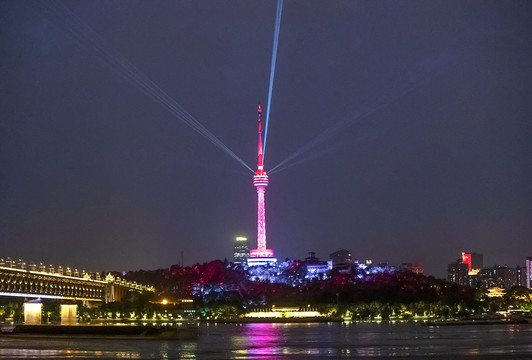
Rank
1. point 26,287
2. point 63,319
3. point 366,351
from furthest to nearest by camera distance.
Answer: point 26,287
point 63,319
point 366,351

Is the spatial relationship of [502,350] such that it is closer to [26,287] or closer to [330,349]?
[330,349]

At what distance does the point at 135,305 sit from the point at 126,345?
404ft

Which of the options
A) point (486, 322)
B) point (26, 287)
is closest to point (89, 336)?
point (26, 287)

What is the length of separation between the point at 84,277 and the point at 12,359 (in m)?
125

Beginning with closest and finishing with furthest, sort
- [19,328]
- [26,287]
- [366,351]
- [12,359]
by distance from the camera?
[12,359]
[366,351]
[19,328]
[26,287]

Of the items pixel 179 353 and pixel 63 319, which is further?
pixel 63 319

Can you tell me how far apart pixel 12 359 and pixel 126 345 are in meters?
20.7

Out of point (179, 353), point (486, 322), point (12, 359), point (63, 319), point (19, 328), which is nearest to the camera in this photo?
point (12, 359)

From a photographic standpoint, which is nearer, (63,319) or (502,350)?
(502,350)

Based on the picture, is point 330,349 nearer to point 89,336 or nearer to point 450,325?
point 89,336

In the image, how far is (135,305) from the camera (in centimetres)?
19988

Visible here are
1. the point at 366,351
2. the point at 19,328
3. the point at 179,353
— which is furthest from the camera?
the point at 19,328

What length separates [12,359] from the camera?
194 ft

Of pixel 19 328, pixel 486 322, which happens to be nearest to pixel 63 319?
pixel 19 328
